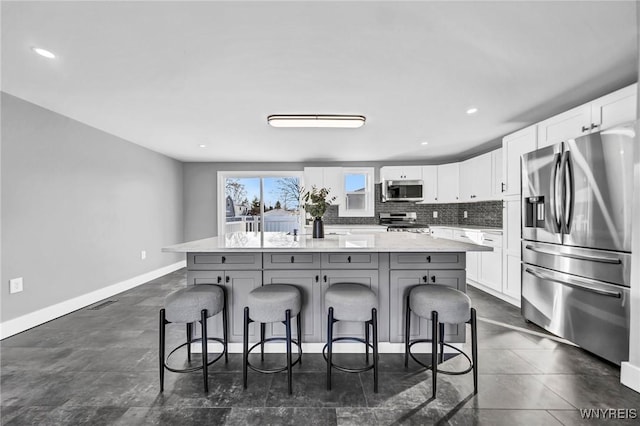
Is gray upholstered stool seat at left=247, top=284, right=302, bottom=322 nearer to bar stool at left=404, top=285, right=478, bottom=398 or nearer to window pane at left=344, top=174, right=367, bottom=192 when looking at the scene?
bar stool at left=404, top=285, right=478, bottom=398

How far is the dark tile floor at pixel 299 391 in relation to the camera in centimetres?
160

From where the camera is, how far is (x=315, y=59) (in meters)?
2.01

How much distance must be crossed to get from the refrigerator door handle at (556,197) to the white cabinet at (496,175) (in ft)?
4.73

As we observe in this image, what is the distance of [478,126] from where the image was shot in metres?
3.55

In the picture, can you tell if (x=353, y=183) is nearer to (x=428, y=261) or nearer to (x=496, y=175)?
(x=496, y=175)

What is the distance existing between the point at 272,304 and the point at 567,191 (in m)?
2.72

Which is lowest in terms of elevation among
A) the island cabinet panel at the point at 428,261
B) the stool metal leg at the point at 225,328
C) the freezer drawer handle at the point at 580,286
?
the stool metal leg at the point at 225,328

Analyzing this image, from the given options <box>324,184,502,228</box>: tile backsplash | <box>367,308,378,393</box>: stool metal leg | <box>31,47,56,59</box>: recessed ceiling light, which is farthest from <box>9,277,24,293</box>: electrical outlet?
<box>324,184,502,228</box>: tile backsplash

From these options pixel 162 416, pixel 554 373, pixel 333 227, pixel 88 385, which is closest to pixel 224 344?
pixel 162 416

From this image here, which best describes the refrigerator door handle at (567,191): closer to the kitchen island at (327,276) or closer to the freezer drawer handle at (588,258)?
the freezer drawer handle at (588,258)

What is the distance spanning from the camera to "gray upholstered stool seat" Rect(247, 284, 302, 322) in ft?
5.87

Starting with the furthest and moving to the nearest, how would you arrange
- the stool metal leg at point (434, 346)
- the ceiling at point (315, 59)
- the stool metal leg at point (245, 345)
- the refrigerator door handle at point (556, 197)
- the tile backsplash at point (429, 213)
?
the tile backsplash at point (429, 213), the refrigerator door handle at point (556, 197), the stool metal leg at point (245, 345), the stool metal leg at point (434, 346), the ceiling at point (315, 59)

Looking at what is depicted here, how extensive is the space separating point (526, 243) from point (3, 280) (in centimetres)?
530

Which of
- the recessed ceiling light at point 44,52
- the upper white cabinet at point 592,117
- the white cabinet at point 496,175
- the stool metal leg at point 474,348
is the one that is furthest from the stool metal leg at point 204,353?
the white cabinet at point 496,175
